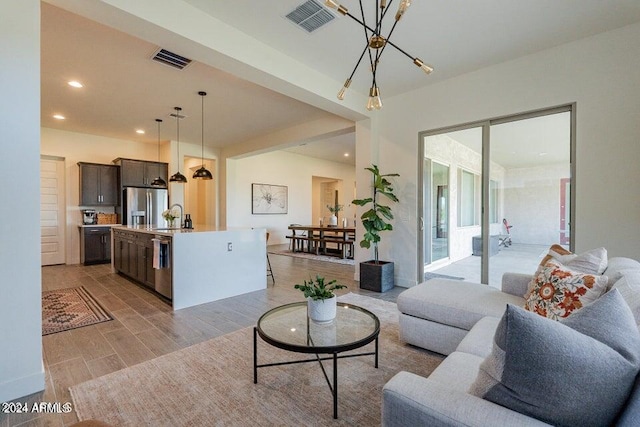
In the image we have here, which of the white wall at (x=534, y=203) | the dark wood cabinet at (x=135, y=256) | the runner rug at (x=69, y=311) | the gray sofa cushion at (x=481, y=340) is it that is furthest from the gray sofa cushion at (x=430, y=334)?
the dark wood cabinet at (x=135, y=256)

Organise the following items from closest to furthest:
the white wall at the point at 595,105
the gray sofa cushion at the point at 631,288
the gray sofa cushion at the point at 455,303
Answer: the gray sofa cushion at the point at 631,288
the gray sofa cushion at the point at 455,303
the white wall at the point at 595,105

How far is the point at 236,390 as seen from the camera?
197cm

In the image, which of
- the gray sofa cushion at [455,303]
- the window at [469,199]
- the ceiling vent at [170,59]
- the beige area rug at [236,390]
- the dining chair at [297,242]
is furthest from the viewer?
the dining chair at [297,242]

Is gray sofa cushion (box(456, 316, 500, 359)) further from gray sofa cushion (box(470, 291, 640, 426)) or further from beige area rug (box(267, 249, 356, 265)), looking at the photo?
beige area rug (box(267, 249, 356, 265))

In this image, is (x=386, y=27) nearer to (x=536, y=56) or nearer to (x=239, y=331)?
(x=536, y=56)

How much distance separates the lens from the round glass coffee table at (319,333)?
1.73 metres

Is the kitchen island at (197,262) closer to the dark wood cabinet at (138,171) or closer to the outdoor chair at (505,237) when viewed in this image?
the dark wood cabinet at (138,171)

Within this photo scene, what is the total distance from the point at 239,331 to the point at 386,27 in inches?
133

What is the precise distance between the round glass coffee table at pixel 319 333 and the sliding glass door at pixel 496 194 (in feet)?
8.83

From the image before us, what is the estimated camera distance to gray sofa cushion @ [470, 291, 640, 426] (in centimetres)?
82

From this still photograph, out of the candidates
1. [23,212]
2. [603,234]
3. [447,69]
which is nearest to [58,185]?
[23,212]

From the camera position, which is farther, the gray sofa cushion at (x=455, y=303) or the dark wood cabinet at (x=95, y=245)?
the dark wood cabinet at (x=95, y=245)

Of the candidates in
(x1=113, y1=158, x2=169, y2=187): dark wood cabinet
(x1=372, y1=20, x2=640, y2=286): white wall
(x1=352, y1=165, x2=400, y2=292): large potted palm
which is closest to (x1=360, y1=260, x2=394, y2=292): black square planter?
(x1=352, y1=165, x2=400, y2=292): large potted palm

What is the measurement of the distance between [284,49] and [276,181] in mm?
6511
